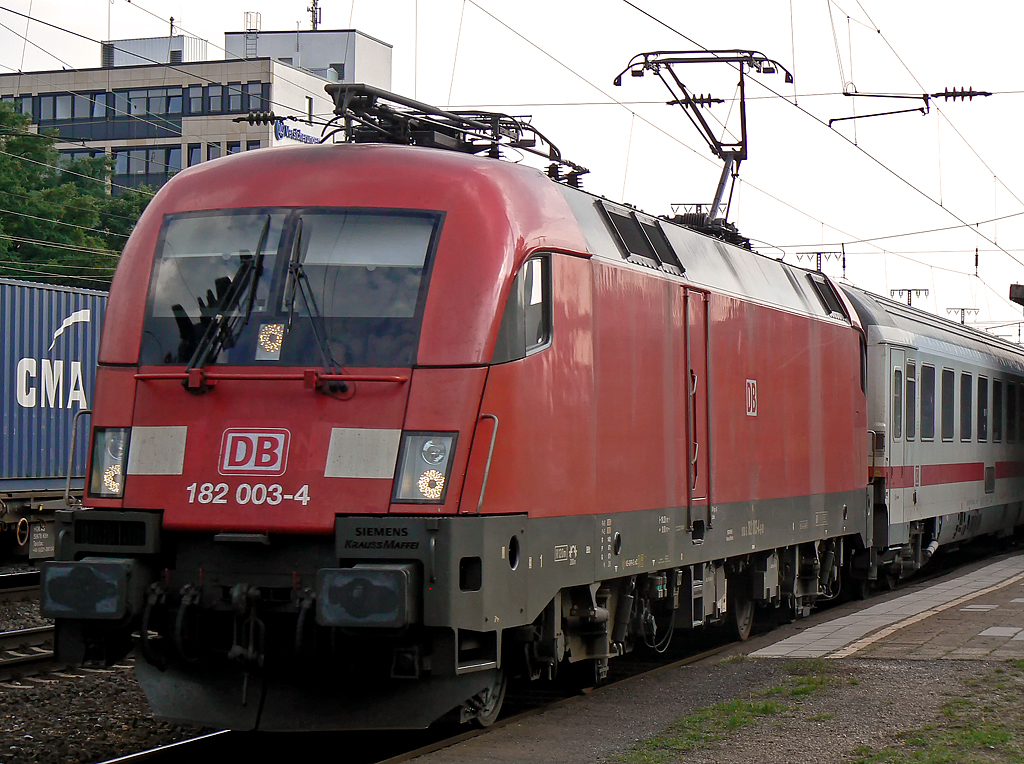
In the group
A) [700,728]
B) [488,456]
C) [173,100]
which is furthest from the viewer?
[173,100]

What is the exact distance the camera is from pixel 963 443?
20156 millimetres

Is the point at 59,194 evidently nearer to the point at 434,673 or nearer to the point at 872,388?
the point at 872,388

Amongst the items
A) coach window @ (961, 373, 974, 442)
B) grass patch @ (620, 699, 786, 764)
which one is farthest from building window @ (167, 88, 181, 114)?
grass patch @ (620, 699, 786, 764)

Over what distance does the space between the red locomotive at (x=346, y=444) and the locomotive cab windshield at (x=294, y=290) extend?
0.04 feet

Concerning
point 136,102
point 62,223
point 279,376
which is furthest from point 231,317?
point 136,102

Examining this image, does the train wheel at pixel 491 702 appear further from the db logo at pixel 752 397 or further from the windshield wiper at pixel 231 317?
the db logo at pixel 752 397

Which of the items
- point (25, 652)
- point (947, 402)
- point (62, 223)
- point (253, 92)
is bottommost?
point (25, 652)

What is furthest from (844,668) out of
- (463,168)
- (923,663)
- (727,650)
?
(463,168)

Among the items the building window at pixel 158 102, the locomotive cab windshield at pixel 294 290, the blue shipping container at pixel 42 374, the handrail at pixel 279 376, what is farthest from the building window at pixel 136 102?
the handrail at pixel 279 376

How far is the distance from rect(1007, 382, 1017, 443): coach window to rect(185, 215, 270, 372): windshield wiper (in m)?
18.7

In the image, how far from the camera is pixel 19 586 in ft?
53.1

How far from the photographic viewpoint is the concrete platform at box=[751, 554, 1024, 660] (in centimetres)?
1071

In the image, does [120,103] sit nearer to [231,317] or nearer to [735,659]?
[735,659]

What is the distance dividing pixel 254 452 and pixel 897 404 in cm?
1133
